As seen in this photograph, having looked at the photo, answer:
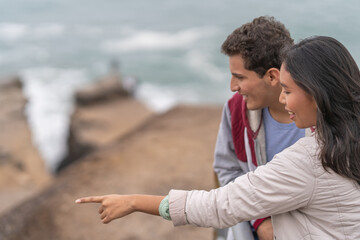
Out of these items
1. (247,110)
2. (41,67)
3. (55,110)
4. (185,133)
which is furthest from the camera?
(41,67)

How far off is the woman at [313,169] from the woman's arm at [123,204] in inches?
6.6

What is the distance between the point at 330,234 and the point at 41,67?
27.6 meters

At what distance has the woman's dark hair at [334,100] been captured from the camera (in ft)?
4.28

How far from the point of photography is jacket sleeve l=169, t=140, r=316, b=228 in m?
1.31

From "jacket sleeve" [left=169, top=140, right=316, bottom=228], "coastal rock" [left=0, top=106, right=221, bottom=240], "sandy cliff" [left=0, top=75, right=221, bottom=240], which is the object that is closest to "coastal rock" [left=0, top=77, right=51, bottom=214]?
"sandy cliff" [left=0, top=75, right=221, bottom=240]

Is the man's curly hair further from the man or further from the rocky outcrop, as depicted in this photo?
the rocky outcrop

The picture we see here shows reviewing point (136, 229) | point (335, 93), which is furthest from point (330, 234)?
point (136, 229)

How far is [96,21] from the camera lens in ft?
132

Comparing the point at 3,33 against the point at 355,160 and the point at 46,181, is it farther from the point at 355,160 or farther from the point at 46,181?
the point at 355,160

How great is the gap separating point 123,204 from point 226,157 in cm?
72

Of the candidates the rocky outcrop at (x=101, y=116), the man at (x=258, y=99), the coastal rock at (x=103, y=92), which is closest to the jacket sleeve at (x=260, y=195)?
the man at (x=258, y=99)

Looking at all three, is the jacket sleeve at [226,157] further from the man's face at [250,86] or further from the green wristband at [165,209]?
the green wristband at [165,209]

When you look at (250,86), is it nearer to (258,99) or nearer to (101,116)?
(258,99)

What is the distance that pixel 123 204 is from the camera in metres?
Answer: 1.55
